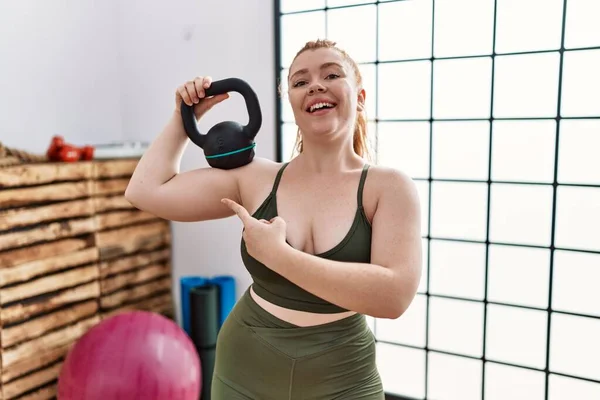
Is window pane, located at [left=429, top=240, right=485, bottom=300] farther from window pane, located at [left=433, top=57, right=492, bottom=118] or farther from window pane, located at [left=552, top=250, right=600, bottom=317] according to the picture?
window pane, located at [left=433, top=57, right=492, bottom=118]

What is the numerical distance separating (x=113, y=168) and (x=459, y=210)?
1548 mm

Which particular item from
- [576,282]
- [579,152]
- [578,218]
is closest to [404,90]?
[579,152]

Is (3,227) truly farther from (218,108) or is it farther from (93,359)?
(218,108)

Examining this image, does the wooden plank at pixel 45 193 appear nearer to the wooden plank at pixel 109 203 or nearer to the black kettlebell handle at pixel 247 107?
the wooden plank at pixel 109 203

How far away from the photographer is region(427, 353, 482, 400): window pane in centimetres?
218

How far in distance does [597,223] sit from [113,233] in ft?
6.54

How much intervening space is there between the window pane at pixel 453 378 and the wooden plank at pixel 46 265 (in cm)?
153

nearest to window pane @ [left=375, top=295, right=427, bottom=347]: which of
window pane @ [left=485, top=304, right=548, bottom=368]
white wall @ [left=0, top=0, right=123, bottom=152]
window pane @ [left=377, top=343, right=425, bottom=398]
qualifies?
window pane @ [left=377, top=343, right=425, bottom=398]

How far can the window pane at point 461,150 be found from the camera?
6.72 feet

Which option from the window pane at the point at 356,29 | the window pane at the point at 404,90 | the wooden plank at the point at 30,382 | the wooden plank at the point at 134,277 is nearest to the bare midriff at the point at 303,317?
the window pane at the point at 404,90

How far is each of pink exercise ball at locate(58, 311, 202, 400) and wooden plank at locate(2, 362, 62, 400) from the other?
285 mm

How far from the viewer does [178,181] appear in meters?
1.17

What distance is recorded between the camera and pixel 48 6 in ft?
8.41

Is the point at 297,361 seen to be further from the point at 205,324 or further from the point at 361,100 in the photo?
the point at 205,324
